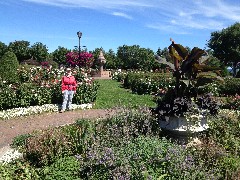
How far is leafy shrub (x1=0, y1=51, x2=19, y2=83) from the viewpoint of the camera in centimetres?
1819

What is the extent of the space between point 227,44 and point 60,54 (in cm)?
3440

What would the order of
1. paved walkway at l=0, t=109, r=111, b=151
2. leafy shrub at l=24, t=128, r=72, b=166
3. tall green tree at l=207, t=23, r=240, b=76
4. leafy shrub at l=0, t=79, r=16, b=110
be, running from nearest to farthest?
leafy shrub at l=24, t=128, r=72, b=166
paved walkway at l=0, t=109, r=111, b=151
leafy shrub at l=0, t=79, r=16, b=110
tall green tree at l=207, t=23, r=240, b=76

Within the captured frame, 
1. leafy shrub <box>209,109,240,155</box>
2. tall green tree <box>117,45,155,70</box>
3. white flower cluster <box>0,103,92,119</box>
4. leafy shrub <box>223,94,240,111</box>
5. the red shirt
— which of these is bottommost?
white flower cluster <box>0,103,92,119</box>

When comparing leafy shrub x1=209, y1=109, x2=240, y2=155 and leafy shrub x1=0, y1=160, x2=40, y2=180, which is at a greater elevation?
leafy shrub x1=209, y1=109, x2=240, y2=155

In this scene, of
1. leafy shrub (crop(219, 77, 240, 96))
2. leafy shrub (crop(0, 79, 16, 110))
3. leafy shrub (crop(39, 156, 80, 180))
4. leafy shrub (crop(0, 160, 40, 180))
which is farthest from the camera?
leafy shrub (crop(219, 77, 240, 96))

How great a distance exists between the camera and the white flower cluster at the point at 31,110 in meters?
11.4

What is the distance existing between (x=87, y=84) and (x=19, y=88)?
281 cm

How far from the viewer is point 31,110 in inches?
474

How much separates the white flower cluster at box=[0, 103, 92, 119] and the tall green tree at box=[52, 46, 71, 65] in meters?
57.4

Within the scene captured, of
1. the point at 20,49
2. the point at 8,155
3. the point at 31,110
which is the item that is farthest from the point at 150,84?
the point at 20,49

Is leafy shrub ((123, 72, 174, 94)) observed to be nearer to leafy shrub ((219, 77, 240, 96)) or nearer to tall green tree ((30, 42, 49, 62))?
leafy shrub ((219, 77, 240, 96))

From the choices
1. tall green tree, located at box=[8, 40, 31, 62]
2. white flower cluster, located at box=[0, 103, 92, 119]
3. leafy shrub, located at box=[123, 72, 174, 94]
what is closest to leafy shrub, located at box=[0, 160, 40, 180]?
white flower cluster, located at box=[0, 103, 92, 119]

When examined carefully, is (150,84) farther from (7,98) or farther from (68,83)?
(7,98)

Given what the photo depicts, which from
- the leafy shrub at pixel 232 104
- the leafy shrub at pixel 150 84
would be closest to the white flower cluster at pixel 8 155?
the leafy shrub at pixel 232 104
